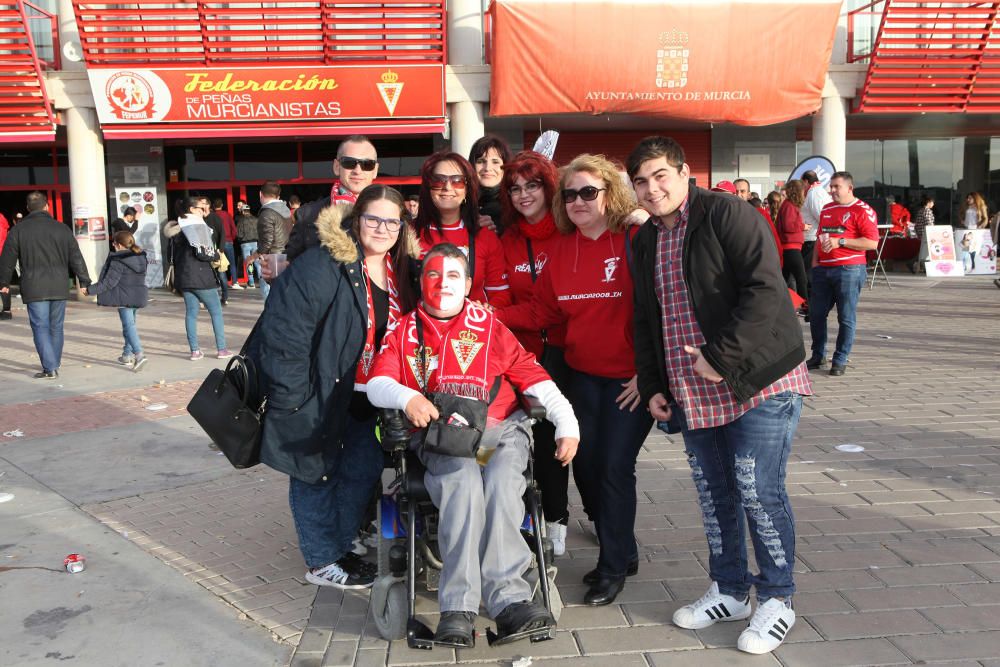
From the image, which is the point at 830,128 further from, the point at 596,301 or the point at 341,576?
the point at 341,576

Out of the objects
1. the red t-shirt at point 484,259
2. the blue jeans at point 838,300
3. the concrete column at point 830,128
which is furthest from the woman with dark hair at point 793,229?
the red t-shirt at point 484,259

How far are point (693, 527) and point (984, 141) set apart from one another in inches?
791

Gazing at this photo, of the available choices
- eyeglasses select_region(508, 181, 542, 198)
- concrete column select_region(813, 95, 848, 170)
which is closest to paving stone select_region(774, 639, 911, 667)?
eyeglasses select_region(508, 181, 542, 198)

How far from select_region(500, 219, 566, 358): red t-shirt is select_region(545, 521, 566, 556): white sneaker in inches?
31.8

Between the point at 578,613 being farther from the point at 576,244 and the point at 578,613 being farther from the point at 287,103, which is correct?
the point at 287,103

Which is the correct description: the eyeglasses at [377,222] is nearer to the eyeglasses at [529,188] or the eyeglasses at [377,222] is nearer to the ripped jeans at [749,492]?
the eyeglasses at [529,188]

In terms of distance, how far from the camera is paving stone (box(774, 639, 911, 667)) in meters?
3.21

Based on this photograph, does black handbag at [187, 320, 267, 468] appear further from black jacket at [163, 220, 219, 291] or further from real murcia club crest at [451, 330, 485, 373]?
black jacket at [163, 220, 219, 291]

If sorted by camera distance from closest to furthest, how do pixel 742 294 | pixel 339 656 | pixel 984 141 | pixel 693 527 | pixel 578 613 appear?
pixel 742 294, pixel 339 656, pixel 578 613, pixel 693 527, pixel 984 141

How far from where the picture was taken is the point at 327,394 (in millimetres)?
3896

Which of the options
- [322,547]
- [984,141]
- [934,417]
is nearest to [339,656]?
[322,547]

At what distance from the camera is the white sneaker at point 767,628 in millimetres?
3309

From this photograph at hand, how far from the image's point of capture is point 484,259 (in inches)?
166

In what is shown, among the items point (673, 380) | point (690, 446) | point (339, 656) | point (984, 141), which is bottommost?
point (339, 656)
